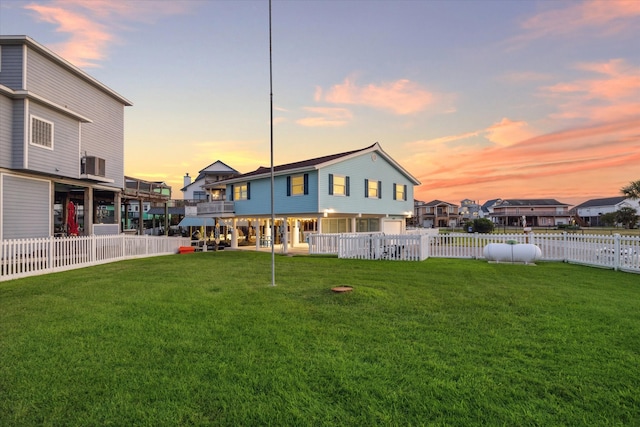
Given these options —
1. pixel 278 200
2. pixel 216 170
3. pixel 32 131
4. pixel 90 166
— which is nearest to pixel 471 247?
pixel 278 200

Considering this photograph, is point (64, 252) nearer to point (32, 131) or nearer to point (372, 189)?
point (32, 131)

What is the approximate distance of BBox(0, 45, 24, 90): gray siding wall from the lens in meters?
15.3

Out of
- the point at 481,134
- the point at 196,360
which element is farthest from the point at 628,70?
the point at 196,360

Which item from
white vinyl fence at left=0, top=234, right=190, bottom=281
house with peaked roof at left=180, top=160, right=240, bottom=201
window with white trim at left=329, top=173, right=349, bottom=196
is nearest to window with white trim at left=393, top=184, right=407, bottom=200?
window with white trim at left=329, top=173, right=349, bottom=196

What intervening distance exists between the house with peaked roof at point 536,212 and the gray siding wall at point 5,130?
317 ft

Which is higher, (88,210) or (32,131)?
(32,131)

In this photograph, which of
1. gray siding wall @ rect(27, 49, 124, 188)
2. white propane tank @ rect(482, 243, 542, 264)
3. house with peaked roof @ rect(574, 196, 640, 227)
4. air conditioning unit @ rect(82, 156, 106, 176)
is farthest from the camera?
house with peaked roof @ rect(574, 196, 640, 227)

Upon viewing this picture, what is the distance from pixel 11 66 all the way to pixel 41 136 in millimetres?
3637

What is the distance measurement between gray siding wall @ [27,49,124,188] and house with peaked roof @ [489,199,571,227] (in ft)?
298

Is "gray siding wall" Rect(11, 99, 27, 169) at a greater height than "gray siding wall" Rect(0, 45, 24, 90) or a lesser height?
lesser

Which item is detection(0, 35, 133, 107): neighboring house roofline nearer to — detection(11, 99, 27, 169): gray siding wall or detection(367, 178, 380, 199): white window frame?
detection(11, 99, 27, 169): gray siding wall

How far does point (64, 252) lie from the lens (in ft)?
44.4

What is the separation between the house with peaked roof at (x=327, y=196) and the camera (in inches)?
868

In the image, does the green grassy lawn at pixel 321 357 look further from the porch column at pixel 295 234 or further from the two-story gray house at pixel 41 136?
the porch column at pixel 295 234
